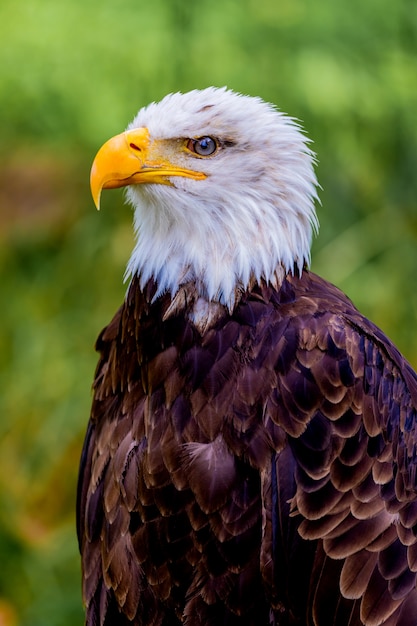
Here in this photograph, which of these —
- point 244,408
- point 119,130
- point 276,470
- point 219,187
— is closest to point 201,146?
point 219,187

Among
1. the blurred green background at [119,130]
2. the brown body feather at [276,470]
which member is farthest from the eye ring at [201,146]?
the blurred green background at [119,130]

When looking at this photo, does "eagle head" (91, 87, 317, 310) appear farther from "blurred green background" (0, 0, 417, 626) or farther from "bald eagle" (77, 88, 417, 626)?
"blurred green background" (0, 0, 417, 626)

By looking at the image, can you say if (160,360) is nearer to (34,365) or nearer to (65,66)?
(34,365)

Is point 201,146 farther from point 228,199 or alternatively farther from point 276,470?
point 276,470

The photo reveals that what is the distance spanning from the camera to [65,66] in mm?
5551

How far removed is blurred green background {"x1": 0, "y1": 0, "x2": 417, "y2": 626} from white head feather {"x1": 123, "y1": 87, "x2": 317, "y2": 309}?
6.31ft

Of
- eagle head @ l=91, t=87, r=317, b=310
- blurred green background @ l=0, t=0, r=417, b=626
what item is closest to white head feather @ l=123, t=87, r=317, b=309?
eagle head @ l=91, t=87, r=317, b=310

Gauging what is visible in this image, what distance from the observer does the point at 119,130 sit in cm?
533

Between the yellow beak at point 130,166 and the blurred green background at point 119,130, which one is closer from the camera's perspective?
the yellow beak at point 130,166

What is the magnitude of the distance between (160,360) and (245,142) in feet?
2.05

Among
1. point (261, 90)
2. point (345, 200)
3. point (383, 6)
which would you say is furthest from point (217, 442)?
point (383, 6)

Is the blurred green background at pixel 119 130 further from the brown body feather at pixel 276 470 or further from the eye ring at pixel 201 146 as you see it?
the eye ring at pixel 201 146

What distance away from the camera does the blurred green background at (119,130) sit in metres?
4.90

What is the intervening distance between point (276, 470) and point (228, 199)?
0.72 meters
